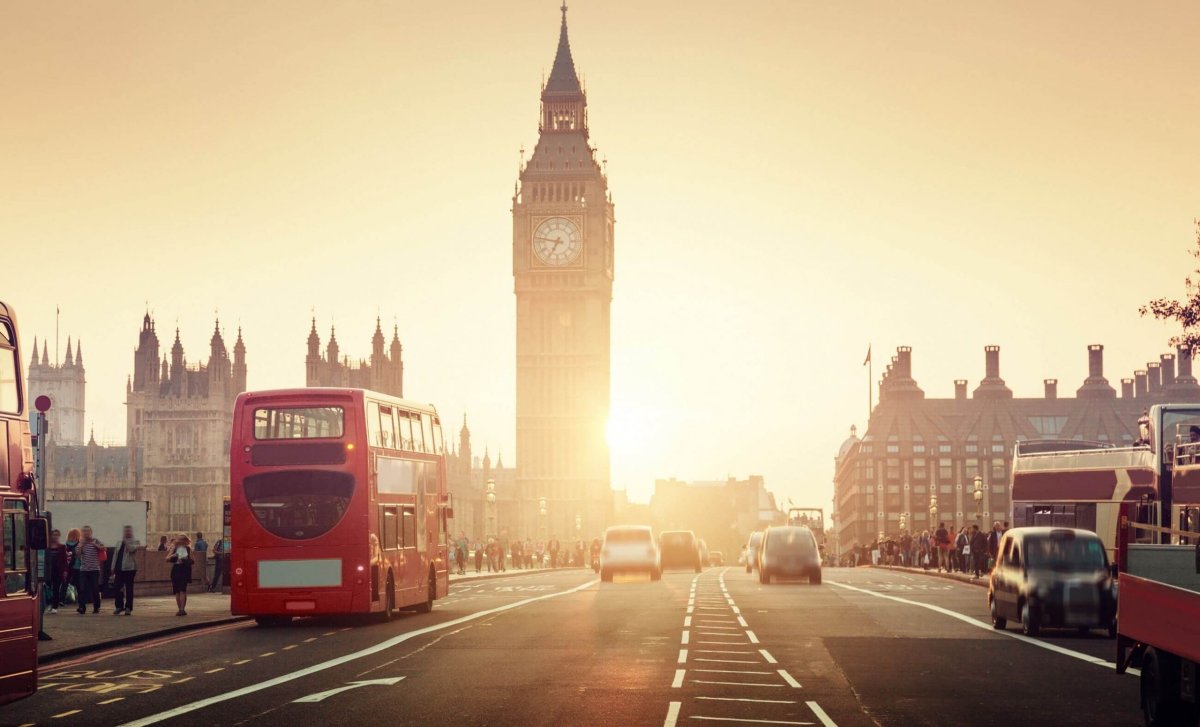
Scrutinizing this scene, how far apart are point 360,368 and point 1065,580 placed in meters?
95.0

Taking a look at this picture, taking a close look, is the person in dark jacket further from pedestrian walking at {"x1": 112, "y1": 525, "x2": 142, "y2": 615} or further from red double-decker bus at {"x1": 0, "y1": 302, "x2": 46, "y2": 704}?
red double-decker bus at {"x1": 0, "y1": 302, "x2": 46, "y2": 704}

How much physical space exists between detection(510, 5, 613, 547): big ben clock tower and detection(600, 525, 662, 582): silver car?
3486 inches

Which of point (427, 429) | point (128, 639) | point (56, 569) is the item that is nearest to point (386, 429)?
point (427, 429)

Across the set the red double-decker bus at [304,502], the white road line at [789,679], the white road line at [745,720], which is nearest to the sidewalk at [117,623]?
the red double-decker bus at [304,502]

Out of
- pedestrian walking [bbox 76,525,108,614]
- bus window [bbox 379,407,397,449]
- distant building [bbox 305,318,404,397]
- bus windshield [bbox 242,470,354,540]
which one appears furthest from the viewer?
distant building [bbox 305,318,404,397]

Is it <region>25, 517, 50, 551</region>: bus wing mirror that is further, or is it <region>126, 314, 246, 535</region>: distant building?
<region>126, 314, 246, 535</region>: distant building

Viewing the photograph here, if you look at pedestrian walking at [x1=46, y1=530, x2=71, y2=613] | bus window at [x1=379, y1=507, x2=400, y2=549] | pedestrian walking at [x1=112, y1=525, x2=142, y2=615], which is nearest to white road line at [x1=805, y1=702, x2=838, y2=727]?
bus window at [x1=379, y1=507, x2=400, y2=549]

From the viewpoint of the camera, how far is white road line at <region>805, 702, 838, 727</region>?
14102mm

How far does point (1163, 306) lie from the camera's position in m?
32.7

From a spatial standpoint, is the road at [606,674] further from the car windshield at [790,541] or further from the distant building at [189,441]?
the distant building at [189,441]

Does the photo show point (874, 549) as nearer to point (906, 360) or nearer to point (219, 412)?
point (219, 412)

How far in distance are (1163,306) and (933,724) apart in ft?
68.3

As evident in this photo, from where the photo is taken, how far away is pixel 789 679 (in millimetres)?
18219

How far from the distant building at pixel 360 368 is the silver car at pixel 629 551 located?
6289cm
